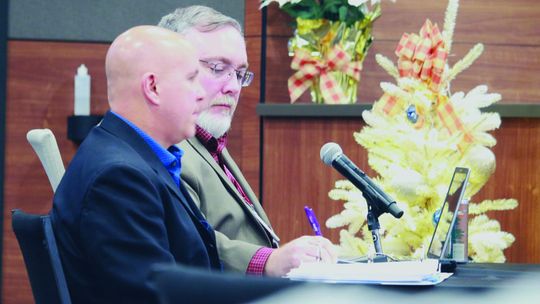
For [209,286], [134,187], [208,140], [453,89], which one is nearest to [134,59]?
[134,187]

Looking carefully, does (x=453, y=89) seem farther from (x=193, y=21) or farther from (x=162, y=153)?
(x=162, y=153)

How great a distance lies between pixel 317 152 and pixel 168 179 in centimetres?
177

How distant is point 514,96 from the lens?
11.9ft

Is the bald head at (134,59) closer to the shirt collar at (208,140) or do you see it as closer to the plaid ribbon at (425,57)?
the shirt collar at (208,140)

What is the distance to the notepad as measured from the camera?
4.30 ft

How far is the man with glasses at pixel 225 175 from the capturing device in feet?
5.81

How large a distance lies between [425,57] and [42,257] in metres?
1.58

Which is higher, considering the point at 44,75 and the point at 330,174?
the point at 44,75

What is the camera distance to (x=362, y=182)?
1717mm

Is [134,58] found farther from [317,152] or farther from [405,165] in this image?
[317,152]

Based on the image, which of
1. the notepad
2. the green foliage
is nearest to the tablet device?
the notepad

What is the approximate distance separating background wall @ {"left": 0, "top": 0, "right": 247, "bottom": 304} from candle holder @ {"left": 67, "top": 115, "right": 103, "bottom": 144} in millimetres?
95

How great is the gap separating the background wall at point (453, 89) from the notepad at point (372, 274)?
177cm

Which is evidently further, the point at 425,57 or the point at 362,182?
the point at 425,57
